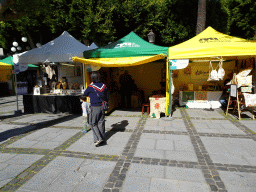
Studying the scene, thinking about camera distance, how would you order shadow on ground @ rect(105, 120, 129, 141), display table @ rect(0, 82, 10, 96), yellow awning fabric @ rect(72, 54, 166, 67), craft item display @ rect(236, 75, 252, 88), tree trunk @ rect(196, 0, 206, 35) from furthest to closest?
display table @ rect(0, 82, 10, 96) < tree trunk @ rect(196, 0, 206, 35) < craft item display @ rect(236, 75, 252, 88) < yellow awning fabric @ rect(72, 54, 166, 67) < shadow on ground @ rect(105, 120, 129, 141)

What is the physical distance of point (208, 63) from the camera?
9211 millimetres

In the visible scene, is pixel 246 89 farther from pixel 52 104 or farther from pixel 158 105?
pixel 52 104

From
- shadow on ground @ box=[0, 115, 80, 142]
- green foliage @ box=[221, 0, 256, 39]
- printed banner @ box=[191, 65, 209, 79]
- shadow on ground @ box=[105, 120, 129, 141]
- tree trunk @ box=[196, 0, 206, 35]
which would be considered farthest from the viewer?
green foliage @ box=[221, 0, 256, 39]

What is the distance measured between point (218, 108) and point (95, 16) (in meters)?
10.4

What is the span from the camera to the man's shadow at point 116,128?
5.24m

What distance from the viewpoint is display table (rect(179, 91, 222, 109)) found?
28.0 ft

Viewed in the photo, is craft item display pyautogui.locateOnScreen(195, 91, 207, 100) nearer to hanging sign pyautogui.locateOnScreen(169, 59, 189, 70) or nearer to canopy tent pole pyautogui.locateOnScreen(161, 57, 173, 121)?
canopy tent pole pyautogui.locateOnScreen(161, 57, 173, 121)

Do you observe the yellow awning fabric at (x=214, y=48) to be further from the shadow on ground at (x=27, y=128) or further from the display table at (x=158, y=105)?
the shadow on ground at (x=27, y=128)

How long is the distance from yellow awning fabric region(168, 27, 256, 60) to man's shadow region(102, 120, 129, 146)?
2830mm

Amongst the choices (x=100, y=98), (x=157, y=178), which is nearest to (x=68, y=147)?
(x=100, y=98)

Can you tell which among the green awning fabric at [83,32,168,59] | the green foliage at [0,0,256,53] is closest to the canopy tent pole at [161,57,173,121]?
the green awning fabric at [83,32,168,59]

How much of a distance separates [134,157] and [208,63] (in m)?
7.21

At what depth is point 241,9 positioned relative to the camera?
47.5 feet

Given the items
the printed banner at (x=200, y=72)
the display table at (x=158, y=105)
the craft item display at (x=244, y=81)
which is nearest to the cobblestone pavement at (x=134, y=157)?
the display table at (x=158, y=105)
